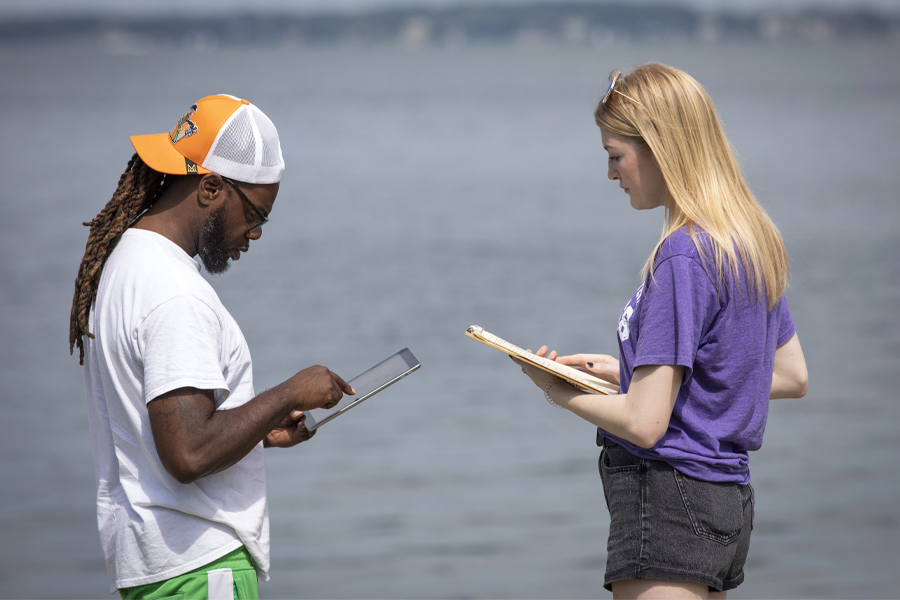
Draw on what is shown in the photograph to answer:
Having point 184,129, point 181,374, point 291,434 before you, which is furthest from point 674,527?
point 184,129

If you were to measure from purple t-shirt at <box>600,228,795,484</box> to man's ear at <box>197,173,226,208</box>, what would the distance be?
122 cm

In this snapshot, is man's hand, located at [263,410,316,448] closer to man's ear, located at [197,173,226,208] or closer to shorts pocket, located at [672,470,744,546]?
man's ear, located at [197,173,226,208]

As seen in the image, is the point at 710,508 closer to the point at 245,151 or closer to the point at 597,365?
the point at 597,365

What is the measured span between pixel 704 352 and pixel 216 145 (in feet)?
4.87

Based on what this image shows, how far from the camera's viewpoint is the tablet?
8.76 feet

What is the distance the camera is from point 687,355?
7.39 feet

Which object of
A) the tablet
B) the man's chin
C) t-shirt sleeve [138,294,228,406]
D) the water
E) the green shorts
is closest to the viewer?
t-shirt sleeve [138,294,228,406]

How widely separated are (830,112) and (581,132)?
1366 centimetres

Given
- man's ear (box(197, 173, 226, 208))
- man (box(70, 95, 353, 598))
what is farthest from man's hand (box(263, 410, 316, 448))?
man's ear (box(197, 173, 226, 208))

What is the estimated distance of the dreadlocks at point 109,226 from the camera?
241 centimetres

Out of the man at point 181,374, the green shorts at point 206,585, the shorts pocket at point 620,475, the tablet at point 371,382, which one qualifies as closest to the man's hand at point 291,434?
the tablet at point 371,382

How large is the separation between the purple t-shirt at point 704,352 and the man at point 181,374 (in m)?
0.90

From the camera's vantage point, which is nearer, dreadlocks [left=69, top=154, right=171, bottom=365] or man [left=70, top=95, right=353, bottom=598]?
man [left=70, top=95, right=353, bottom=598]

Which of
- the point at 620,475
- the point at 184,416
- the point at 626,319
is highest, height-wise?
the point at 626,319
